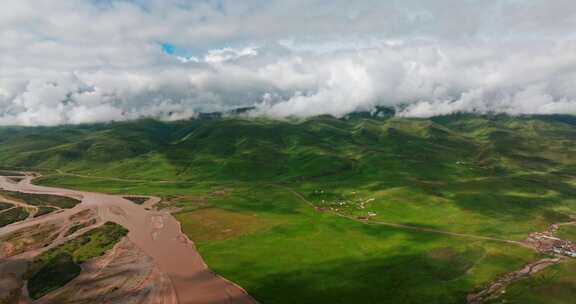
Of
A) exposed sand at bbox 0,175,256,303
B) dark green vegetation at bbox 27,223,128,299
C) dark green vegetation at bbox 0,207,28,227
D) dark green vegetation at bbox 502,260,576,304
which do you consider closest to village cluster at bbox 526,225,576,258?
dark green vegetation at bbox 502,260,576,304

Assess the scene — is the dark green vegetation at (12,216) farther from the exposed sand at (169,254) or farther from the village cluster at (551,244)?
the village cluster at (551,244)

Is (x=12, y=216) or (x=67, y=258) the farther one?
(x=12, y=216)

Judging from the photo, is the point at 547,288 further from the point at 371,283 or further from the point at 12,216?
the point at 12,216

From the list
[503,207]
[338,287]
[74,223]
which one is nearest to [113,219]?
[74,223]

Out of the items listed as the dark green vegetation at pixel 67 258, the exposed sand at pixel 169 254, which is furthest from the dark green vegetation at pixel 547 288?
the dark green vegetation at pixel 67 258

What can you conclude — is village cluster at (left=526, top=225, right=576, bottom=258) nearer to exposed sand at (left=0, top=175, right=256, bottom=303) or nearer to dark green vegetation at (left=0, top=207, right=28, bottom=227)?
exposed sand at (left=0, top=175, right=256, bottom=303)

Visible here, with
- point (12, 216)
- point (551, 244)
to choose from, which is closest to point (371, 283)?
point (551, 244)

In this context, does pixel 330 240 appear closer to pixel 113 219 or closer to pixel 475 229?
pixel 475 229
